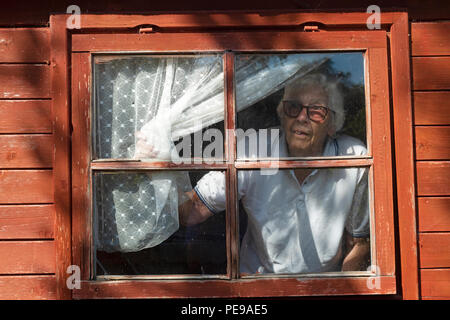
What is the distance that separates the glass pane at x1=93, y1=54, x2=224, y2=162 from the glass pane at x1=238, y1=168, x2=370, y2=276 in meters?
0.27

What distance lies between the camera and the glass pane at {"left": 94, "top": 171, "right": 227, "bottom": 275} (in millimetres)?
2602

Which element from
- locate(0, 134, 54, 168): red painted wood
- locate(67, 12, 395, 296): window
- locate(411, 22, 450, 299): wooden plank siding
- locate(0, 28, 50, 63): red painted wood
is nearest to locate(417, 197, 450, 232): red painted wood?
locate(411, 22, 450, 299): wooden plank siding

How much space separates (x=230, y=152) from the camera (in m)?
2.60

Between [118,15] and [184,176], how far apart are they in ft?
2.42

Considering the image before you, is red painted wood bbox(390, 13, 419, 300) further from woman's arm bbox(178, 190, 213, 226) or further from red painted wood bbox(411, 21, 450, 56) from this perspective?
woman's arm bbox(178, 190, 213, 226)

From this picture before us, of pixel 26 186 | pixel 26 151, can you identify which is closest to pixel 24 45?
pixel 26 151

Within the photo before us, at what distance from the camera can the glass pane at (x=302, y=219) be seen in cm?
261

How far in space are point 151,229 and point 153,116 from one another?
0.48m

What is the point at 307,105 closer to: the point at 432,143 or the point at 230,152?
the point at 230,152

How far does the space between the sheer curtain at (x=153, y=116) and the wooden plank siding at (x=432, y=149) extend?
1.54 ft

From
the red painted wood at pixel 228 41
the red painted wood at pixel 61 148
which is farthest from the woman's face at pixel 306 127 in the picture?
the red painted wood at pixel 61 148

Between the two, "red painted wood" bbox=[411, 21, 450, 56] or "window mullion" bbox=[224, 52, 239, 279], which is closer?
"window mullion" bbox=[224, 52, 239, 279]

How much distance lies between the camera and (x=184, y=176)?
103 inches

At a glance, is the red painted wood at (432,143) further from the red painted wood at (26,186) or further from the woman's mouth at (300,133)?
the red painted wood at (26,186)
